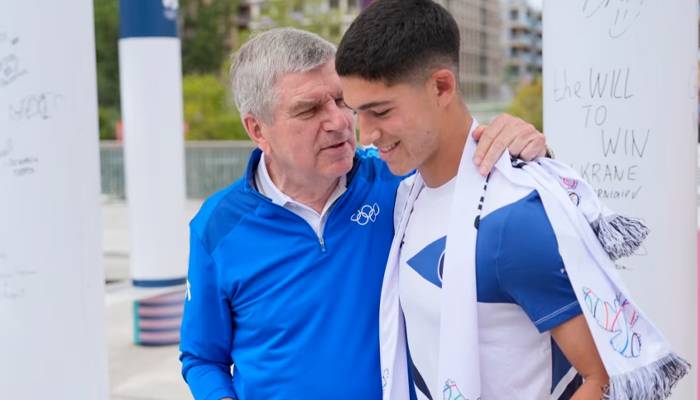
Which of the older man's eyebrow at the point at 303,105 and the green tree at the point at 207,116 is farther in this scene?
the green tree at the point at 207,116

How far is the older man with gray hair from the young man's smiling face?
0.41 m

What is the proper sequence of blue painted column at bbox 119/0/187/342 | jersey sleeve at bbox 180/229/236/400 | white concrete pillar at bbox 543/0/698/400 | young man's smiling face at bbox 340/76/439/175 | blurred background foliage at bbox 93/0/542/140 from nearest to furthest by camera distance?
young man's smiling face at bbox 340/76/439/175
jersey sleeve at bbox 180/229/236/400
white concrete pillar at bbox 543/0/698/400
blue painted column at bbox 119/0/187/342
blurred background foliage at bbox 93/0/542/140

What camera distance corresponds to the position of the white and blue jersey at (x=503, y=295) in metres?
1.53

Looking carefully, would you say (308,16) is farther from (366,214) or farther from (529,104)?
(366,214)

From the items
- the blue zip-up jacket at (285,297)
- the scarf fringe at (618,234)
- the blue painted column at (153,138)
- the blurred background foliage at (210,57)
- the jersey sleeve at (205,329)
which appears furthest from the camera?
the blurred background foliage at (210,57)

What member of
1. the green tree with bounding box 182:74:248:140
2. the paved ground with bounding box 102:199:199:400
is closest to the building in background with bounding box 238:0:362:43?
the green tree with bounding box 182:74:248:140

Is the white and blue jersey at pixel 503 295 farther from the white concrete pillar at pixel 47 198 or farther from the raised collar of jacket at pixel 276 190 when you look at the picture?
the white concrete pillar at pixel 47 198

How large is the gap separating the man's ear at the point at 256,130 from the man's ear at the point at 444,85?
0.69m

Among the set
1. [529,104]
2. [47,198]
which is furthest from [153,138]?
[529,104]

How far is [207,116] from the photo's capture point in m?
25.0

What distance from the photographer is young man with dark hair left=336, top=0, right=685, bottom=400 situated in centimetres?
153

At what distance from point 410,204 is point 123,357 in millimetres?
5193

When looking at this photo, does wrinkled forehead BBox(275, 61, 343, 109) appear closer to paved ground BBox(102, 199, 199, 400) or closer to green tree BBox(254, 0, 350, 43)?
paved ground BBox(102, 199, 199, 400)

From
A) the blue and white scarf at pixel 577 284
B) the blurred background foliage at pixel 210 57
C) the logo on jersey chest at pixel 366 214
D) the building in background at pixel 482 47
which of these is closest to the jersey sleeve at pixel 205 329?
the logo on jersey chest at pixel 366 214
